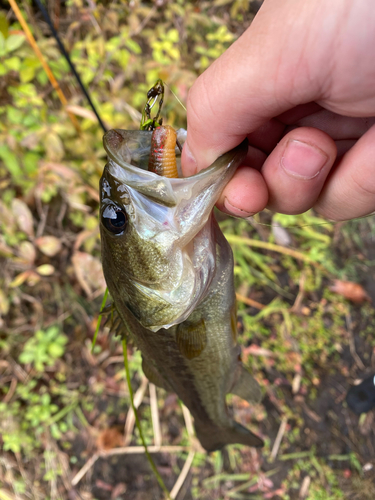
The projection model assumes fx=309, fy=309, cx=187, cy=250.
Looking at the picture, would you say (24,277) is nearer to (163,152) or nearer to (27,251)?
(27,251)

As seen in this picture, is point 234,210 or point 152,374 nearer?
point 234,210

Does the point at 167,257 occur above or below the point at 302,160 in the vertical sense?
below

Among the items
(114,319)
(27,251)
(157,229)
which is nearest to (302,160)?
(157,229)

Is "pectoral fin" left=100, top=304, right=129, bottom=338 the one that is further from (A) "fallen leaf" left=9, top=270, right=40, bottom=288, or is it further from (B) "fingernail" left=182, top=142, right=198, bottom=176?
(A) "fallen leaf" left=9, top=270, right=40, bottom=288

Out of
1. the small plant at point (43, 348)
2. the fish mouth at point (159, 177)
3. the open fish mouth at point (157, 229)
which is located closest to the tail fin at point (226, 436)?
the open fish mouth at point (157, 229)

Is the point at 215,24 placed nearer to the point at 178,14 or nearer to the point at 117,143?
the point at 178,14

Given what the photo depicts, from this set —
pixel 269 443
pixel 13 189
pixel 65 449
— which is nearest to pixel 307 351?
pixel 269 443
